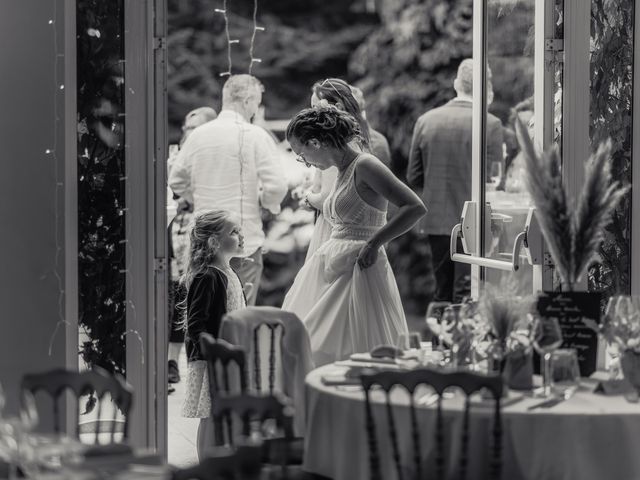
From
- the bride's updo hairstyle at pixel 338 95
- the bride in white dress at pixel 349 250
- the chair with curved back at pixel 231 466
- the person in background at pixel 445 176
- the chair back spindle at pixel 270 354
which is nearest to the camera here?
the chair with curved back at pixel 231 466

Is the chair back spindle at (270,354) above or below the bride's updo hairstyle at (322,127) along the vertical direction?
below

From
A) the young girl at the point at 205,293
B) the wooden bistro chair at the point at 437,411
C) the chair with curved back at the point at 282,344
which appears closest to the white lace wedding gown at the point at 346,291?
the young girl at the point at 205,293

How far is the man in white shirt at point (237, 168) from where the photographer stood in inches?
262

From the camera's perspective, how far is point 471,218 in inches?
213

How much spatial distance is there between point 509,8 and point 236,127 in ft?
6.64

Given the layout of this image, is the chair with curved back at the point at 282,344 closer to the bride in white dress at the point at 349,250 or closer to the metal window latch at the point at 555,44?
the bride in white dress at the point at 349,250

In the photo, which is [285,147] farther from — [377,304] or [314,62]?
[377,304]

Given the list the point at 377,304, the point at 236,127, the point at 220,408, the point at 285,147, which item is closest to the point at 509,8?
the point at 377,304

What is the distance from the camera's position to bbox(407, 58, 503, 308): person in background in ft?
22.8

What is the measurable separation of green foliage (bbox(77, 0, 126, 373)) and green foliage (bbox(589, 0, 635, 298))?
187cm

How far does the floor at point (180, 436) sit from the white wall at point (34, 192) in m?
0.84

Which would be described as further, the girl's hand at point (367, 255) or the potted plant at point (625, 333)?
the girl's hand at point (367, 255)

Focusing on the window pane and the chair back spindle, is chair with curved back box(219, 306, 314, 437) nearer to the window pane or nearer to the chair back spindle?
the chair back spindle

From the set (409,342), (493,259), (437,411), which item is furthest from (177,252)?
(437,411)
